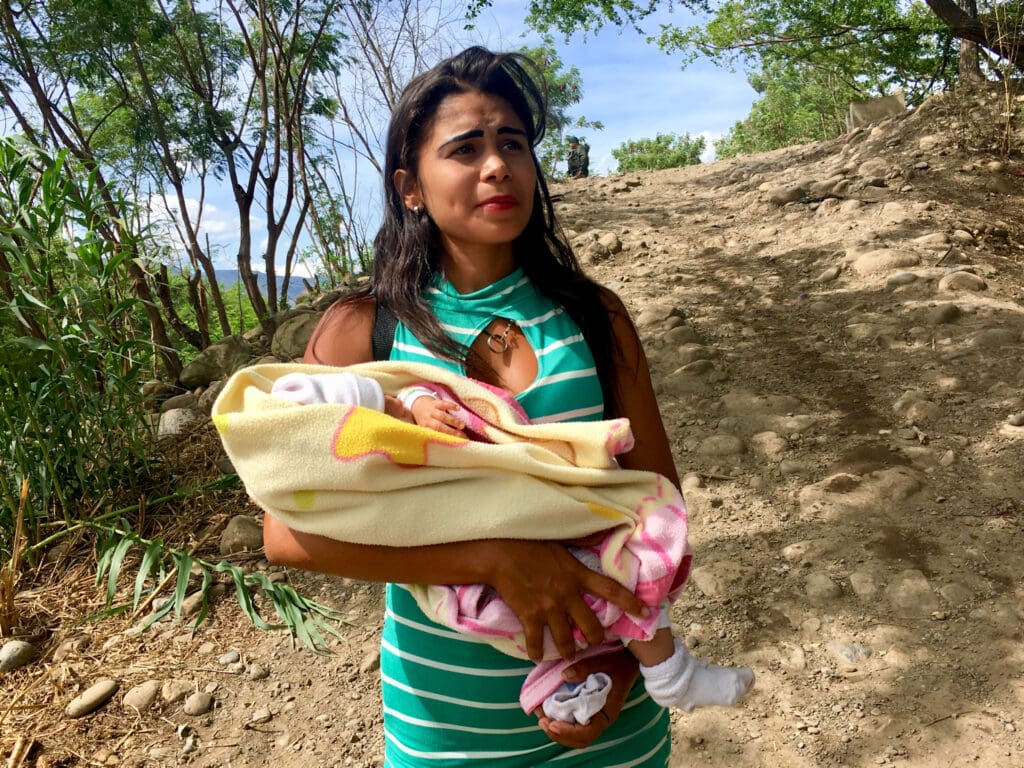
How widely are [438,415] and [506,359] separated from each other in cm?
22

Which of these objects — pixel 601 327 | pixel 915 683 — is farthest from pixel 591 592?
pixel 915 683

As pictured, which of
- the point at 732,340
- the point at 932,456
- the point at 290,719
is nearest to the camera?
the point at 290,719

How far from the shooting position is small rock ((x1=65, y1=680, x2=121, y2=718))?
8.56ft

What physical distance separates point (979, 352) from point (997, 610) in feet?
5.94

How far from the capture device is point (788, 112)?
926 inches

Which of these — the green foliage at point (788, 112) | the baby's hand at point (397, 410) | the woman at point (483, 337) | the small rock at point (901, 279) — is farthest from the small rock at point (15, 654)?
the green foliage at point (788, 112)

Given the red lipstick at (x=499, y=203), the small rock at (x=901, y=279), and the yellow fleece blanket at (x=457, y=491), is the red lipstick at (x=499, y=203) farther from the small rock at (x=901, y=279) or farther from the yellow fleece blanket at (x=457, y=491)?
the small rock at (x=901, y=279)

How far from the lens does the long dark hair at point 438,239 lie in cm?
119

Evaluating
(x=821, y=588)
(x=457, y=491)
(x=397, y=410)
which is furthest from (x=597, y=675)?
(x=821, y=588)

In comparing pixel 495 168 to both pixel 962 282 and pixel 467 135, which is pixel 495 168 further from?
pixel 962 282

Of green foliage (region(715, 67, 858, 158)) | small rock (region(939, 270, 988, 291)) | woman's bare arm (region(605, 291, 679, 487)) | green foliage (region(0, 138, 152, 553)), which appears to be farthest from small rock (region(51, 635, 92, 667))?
green foliage (region(715, 67, 858, 158))

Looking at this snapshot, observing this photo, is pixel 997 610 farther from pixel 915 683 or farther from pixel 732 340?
pixel 732 340

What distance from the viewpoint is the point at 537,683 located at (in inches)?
39.9

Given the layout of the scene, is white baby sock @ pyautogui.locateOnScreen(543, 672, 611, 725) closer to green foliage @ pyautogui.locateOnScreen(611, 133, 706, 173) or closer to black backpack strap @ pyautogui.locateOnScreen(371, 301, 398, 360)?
black backpack strap @ pyautogui.locateOnScreen(371, 301, 398, 360)
